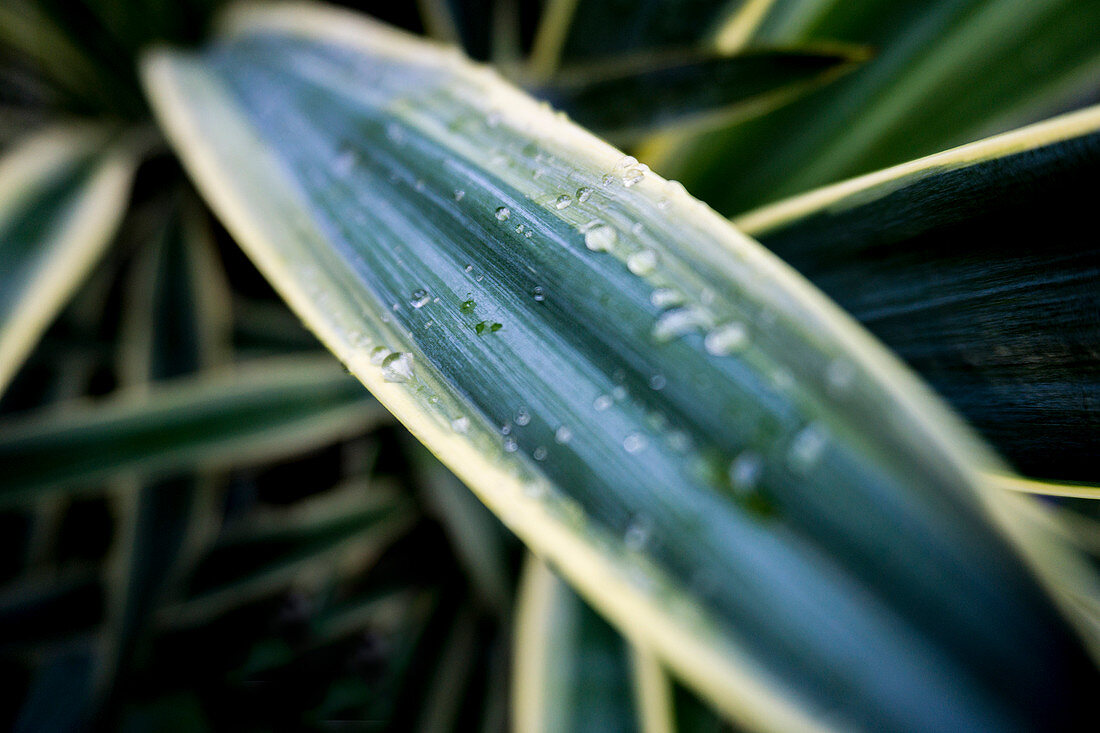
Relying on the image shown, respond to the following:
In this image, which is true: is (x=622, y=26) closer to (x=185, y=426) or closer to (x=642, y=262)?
(x=642, y=262)

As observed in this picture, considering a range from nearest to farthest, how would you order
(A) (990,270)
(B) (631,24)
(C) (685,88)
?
(A) (990,270), (C) (685,88), (B) (631,24)

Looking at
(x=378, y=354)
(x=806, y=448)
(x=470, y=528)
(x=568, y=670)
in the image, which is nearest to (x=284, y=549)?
(x=470, y=528)

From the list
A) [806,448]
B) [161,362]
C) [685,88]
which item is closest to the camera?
[806,448]

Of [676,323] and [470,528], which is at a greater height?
[470,528]

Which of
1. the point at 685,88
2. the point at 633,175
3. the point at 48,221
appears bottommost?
the point at 633,175

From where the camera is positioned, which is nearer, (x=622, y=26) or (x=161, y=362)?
(x=622, y=26)

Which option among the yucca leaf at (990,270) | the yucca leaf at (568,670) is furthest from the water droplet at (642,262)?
the yucca leaf at (568,670)

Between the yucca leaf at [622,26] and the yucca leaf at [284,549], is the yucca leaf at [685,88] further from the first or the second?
the yucca leaf at [284,549]
